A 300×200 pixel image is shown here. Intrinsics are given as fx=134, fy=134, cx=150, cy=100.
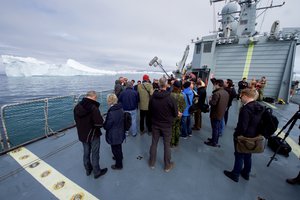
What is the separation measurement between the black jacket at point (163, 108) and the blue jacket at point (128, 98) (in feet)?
3.56

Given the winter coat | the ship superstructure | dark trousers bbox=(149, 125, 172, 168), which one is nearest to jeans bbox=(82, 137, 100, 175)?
dark trousers bbox=(149, 125, 172, 168)

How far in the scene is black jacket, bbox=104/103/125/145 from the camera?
6.99 feet

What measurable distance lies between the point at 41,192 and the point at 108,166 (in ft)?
3.24

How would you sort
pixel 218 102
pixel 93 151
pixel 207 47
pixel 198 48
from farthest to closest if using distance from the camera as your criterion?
pixel 198 48 → pixel 207 47 → pixel 218 102 → pixel 93 151

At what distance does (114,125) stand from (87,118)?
44 centimetres

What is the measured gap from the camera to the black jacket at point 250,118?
1837 millimetres

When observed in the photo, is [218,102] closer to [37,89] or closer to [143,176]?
[143,176]

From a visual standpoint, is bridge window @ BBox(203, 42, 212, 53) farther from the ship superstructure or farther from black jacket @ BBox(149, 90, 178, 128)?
black jacket @ BBox(149, 90, 178, 128)

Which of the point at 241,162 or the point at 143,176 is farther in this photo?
the point at 143,176

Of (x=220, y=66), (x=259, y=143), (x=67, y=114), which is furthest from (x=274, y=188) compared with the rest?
(x=67, y=114)

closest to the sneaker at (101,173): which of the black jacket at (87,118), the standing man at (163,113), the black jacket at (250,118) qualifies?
the black jacket at (87,118)

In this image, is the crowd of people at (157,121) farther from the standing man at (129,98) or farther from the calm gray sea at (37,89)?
the calm gray sea at (37,89)

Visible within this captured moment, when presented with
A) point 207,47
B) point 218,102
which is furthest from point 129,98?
point 207,47

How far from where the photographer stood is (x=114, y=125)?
2201mm
